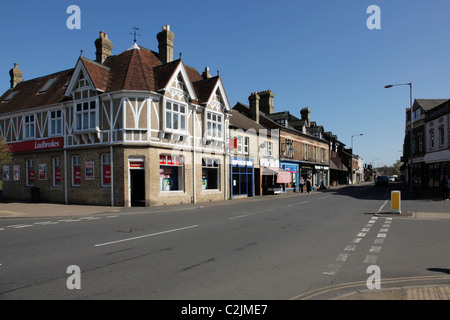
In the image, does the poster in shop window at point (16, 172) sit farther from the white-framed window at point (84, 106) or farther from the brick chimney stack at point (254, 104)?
the brick chimney stack at point (254, 104)

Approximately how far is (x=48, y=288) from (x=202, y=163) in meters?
19.9

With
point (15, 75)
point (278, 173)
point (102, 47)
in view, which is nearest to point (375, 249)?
point (102, 47)

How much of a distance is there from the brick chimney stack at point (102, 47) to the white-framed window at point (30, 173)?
9.79 metres

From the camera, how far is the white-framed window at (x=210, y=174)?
25.5m

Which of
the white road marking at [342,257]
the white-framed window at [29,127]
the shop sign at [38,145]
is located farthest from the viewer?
the white-framed window at [29,127]

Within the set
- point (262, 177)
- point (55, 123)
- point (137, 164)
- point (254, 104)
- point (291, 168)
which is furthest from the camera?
point (291, 168)

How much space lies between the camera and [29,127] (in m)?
25.4

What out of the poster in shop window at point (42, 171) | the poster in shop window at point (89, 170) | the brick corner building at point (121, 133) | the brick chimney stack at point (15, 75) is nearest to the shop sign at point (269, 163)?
the brick corner building at point (121, 133)

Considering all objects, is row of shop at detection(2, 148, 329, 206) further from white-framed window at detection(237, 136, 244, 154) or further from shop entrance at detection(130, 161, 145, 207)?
white-framed window at detection(237, 136, 244, 154)

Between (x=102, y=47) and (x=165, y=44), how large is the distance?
482cm

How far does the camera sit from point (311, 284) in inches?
209

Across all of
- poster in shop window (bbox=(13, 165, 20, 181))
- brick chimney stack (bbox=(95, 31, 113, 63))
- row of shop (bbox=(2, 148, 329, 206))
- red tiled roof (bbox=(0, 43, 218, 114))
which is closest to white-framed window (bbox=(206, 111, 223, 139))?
red tiled roof (bbox=(0, 43, 218, 114))

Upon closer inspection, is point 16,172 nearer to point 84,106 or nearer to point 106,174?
point 84,106
